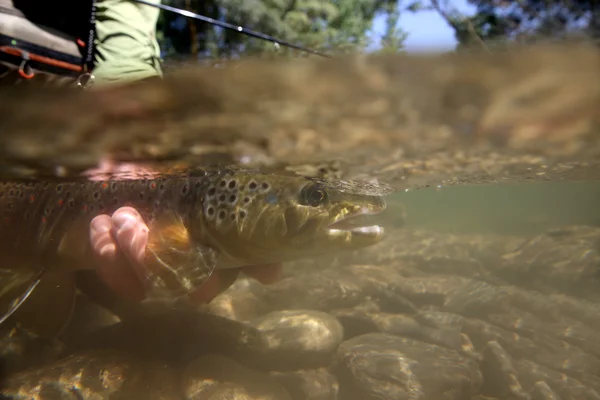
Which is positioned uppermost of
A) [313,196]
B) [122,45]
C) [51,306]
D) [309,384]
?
[122,45]

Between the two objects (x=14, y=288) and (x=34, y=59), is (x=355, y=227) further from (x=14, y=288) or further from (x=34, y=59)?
(x=14, y=288)

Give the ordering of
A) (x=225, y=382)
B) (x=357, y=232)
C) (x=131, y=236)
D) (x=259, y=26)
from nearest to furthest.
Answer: (x=131, y=236) < (x=357, y=232) < (x=225, y=382) < (x=259, y=26)

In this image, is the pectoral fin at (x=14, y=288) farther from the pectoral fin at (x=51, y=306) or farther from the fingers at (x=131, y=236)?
the fingers at (x=131, y=236)

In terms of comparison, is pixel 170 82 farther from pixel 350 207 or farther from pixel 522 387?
pixel 522 387

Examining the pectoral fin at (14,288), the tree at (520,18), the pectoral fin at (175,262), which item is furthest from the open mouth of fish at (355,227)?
the pectoral fin at (14,288)

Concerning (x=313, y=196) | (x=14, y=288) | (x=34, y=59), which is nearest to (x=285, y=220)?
(x=313, y=196)

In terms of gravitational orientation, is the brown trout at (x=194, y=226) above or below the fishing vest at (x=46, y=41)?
below

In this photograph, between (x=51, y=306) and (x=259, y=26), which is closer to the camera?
(x=51, y=306)
